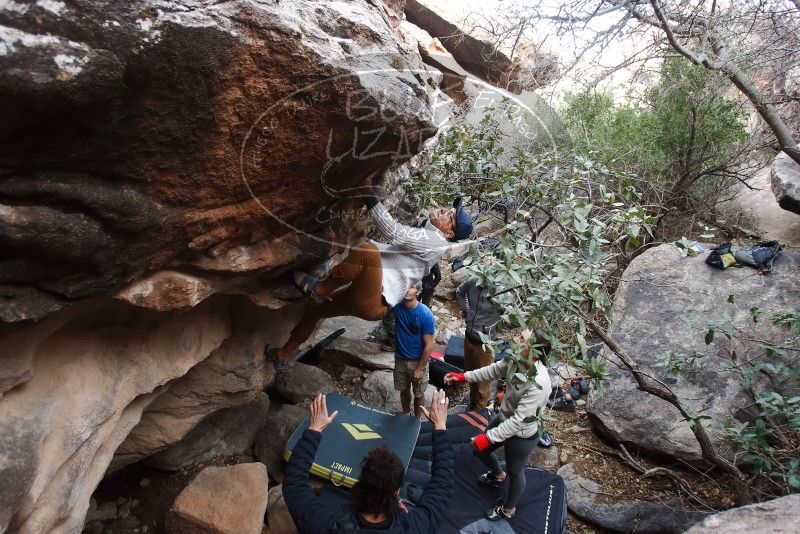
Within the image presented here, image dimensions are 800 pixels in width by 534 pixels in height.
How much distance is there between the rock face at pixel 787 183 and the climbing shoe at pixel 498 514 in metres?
4.82

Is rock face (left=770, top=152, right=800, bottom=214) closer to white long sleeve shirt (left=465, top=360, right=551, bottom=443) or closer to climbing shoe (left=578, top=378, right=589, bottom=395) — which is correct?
climbing shoe (left=578, top=378, right=589, bottom=395)

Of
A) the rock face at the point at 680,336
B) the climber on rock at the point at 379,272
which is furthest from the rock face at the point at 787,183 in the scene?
the climber on rock at the point at 379,272

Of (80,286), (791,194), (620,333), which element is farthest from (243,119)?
(791,194)

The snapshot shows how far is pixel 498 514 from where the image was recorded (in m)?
4.02

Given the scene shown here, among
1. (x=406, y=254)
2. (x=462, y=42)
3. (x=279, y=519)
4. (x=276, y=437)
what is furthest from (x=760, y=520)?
(x=462, y=42)

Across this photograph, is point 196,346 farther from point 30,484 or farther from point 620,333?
point 620,333

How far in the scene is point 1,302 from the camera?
2.06 metres

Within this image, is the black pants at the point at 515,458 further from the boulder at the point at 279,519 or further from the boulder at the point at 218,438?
the boulder at the point at 218,438

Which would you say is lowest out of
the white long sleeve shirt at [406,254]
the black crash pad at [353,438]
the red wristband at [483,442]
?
the black crash pad at [353,438]

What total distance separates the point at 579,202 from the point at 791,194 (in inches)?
158

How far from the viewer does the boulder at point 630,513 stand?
4191 millimetres

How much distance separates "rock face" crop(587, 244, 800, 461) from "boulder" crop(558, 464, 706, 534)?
25.2 inches

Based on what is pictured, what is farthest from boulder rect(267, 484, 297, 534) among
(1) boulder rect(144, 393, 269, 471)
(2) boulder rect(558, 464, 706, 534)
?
(2) boulder rect(558, 464, 706, 534)

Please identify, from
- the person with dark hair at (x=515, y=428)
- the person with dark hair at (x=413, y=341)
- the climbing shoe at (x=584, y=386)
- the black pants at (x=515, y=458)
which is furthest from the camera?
the climbing shoe at (x=584, y=386)
